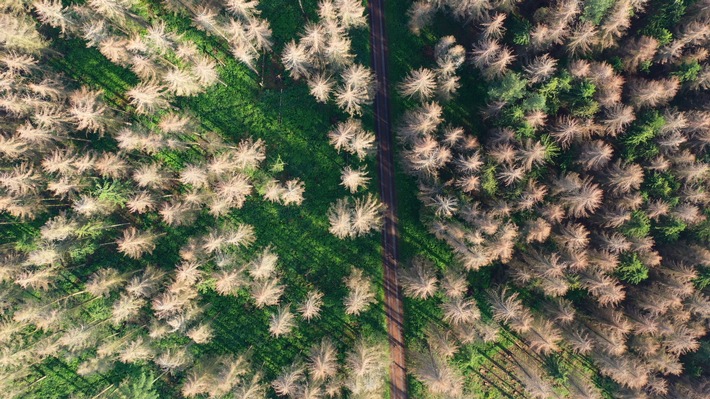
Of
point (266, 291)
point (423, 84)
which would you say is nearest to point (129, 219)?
point (266, 291)

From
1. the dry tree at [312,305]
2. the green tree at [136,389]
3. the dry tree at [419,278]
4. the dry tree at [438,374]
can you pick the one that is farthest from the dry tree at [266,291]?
the dry tree at [438,374]

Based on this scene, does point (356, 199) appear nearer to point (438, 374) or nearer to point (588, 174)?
point (438, 374)

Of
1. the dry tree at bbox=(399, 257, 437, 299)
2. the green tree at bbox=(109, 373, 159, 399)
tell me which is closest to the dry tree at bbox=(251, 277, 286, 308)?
the dry tree at bbox=(399, 257, 437, 299)

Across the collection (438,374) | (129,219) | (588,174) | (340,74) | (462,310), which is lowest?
(129,219)

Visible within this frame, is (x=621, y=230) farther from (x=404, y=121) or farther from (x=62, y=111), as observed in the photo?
(x=62, y=111)

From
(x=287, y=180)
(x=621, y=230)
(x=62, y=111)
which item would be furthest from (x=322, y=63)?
(x=621, y=230)

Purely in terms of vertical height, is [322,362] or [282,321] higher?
[282,321]

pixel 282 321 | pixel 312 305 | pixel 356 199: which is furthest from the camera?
pixel 312 305
